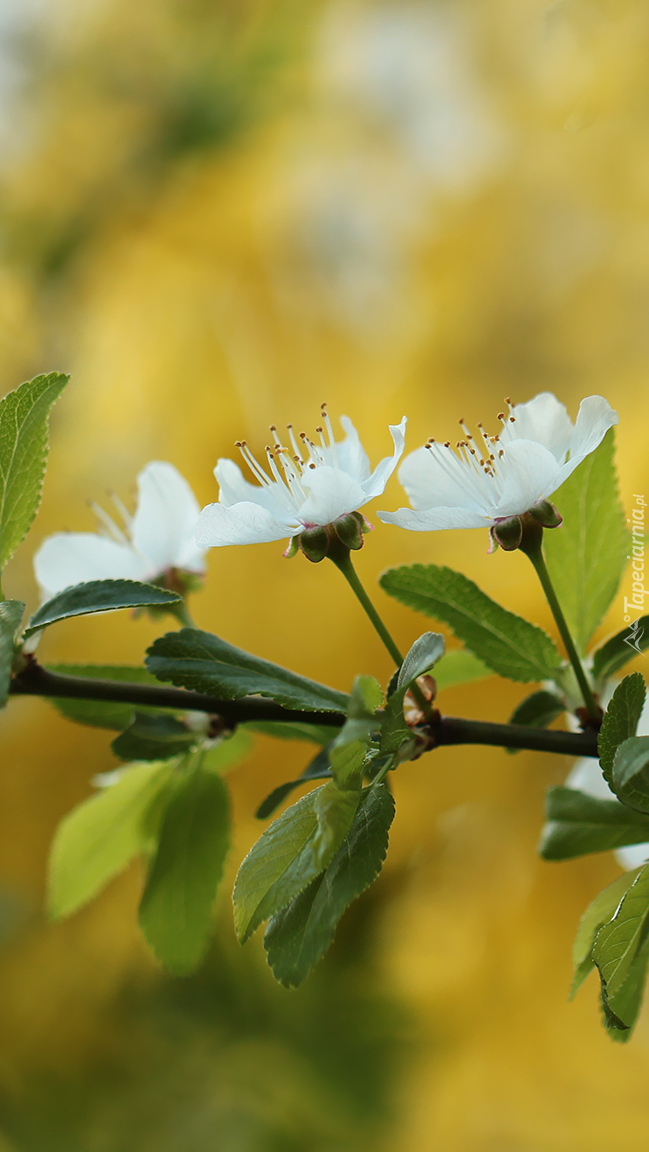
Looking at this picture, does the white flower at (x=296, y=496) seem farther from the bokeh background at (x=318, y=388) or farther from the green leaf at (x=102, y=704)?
the bokeh background at (x=318, y=388)

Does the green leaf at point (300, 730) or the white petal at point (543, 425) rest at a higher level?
the white petal at point (543, 425)

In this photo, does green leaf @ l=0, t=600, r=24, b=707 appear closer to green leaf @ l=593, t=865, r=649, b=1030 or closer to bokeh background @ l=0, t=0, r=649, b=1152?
green leaf @ l=593, t=865, r=649, b=1030

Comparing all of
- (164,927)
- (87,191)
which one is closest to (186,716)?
(164,927)

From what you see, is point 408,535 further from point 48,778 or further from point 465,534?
point 48,778

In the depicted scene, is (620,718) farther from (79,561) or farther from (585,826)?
(79,561)

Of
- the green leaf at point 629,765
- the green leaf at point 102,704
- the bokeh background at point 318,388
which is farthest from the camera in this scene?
the bokeh background at point 318,388

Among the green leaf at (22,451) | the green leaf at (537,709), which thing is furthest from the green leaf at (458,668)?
the green leaf at (22,451)

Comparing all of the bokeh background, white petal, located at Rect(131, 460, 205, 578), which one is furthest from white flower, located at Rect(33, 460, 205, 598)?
the bokeh background

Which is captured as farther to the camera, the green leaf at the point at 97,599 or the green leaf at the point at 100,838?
the green leaf at the point at 100,838
